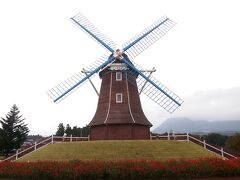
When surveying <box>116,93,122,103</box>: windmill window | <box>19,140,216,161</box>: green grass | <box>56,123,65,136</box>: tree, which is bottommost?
<box>19,140,216,161</box>: green grass

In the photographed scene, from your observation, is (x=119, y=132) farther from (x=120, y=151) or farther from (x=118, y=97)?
(x=120, y=151)

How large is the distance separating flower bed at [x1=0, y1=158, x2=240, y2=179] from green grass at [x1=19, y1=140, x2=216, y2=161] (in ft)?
18.8

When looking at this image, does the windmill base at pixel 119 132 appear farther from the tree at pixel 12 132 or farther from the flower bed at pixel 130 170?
the tree at pixel 12 132

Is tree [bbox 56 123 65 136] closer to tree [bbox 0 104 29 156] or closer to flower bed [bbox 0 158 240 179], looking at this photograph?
tree [bbox 0 104 29 156]

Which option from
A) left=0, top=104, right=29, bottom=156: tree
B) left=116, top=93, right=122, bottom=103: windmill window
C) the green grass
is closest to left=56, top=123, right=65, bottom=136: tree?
left=0, top=104, right=29, bottom=156: tree

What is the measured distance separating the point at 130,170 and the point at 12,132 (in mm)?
42032

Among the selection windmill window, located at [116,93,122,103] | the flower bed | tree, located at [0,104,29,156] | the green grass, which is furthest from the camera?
tree, located at [0,104,29,156]

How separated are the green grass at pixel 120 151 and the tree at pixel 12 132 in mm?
27598

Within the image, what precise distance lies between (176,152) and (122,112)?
7853mm

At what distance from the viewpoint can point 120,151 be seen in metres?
22.0

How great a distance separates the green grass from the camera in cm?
2133

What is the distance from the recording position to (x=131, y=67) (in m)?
29.8

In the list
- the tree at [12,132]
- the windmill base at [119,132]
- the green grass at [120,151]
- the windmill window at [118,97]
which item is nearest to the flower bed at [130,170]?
the green grass at [120,151]

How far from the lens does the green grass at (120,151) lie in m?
21.3
